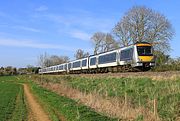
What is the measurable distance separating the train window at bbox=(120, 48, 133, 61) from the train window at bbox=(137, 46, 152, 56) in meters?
1.20

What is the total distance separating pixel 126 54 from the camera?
130 feet

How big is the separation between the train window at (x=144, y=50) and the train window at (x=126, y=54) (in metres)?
1.20

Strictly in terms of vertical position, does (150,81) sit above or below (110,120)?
above

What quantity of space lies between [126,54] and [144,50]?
2.78 meters

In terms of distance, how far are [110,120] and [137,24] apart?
5399 centimetres

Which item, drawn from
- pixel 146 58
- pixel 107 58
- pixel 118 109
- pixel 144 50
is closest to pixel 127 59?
pixel 144 50

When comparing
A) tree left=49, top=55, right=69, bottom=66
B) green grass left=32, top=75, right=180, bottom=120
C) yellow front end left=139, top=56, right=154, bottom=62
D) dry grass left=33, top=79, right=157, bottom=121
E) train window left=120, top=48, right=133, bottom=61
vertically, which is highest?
tree left=49, top=55, right=69, bottom=66

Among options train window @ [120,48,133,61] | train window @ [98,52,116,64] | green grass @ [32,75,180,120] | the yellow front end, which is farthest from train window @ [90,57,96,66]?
green grass @ [32,75,180,120]

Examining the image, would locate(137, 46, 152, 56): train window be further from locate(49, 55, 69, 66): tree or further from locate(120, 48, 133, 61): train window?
locate(49, 55, 69, 66): tree

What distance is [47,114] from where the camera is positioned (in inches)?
711

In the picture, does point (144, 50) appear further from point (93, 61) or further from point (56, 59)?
point (56, 59)

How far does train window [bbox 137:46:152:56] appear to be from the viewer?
37.2m

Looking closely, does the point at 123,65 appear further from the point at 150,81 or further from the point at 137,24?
the point at 137,24

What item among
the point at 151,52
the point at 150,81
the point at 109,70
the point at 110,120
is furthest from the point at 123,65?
the point at 110,120
